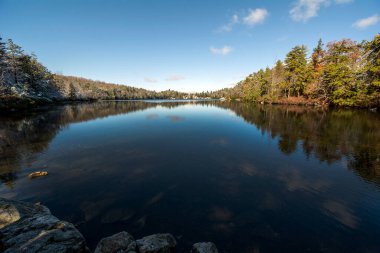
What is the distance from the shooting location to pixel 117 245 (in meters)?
4.91

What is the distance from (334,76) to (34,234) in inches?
2481

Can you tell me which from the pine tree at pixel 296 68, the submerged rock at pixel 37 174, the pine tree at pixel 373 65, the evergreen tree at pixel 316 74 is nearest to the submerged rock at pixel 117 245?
the submerged rock at pixel 37 174

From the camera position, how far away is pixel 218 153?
49.2 feet

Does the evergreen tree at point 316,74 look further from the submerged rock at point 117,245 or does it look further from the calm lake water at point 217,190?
the submerged rock at point 117,245

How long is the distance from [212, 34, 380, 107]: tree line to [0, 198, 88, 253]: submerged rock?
52709 mm

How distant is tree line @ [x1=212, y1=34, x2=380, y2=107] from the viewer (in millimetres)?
39188

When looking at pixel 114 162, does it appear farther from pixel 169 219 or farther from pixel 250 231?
pixel 250 231

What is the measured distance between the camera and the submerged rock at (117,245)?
4781 millimetres

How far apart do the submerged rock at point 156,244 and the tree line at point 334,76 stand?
50.5 metres

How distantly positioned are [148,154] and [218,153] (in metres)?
5.96

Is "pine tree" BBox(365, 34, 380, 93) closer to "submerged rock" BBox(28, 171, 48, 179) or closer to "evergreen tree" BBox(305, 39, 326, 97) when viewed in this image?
"evergreen tree" BBox(305, 39, 326, 97)

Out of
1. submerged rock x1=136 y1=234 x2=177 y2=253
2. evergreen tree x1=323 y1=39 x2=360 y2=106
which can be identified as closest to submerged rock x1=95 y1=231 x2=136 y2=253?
submerged rock x1=136 y1=234 x2=177 y2=253

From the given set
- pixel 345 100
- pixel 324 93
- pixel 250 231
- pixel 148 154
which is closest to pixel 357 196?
pixel 250 231

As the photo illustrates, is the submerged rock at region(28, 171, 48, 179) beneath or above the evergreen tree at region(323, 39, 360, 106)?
beneath
